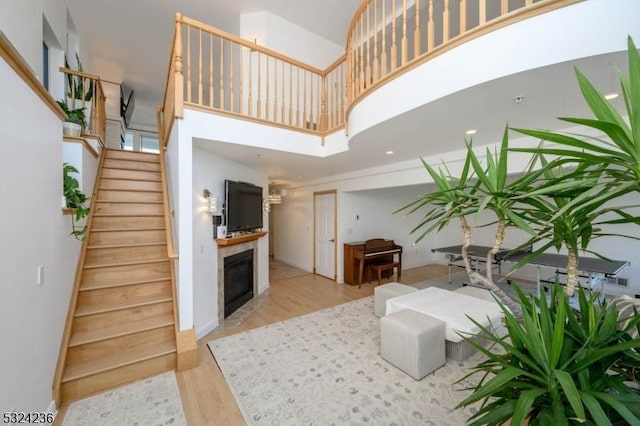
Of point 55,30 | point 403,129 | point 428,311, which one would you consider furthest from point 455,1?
point 55,30

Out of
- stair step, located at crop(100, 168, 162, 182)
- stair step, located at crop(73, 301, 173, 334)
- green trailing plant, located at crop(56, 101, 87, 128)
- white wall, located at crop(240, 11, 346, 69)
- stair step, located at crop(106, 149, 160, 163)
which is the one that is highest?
white wall, located at crop(240, 11, 346, 69)

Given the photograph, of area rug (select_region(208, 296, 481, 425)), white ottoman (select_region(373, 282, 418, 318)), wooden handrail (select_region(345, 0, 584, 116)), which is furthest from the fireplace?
wooden handrail (select_region(345, 0, 584, 116))

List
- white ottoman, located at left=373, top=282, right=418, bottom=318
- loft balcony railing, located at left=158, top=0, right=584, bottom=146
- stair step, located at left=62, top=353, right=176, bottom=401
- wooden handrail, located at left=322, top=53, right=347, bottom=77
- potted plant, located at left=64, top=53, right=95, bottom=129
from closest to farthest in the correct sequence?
1. loft balcony railing, located at left=158, top=0, right=584, bottom=146
2. stair step, located at left=62, top=353, right=176, bottom=401
3. wooden handrail, located at left=322, top=53, right=347, bottom=77
4. white ottoman, located at left=373, top=282, right=418, bottom=318
5. potted plant, located at left=64, top=53, right=95, bottom=129

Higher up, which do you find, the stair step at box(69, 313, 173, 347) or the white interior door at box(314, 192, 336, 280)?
the white interior door at box(314, 192, 336, 280)

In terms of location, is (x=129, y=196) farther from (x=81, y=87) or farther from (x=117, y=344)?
(x=117, y=344)

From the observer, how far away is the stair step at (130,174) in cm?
424

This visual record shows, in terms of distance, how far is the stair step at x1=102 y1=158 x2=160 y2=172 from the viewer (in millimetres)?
4465

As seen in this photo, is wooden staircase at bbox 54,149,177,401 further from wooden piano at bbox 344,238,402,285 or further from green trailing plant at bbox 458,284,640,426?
wooden piano at bbox 344,238,402,285

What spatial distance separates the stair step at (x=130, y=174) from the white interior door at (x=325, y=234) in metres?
3.39

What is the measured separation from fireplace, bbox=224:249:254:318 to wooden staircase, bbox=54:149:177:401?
86cm

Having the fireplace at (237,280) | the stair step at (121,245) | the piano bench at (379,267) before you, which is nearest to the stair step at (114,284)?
the stair step at (121,245)

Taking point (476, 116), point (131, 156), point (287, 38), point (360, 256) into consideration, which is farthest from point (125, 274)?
point (287, 38)

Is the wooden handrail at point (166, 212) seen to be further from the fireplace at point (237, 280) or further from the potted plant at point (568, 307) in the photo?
the potted plant at point (568, 307)

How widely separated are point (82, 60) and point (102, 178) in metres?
3.02
